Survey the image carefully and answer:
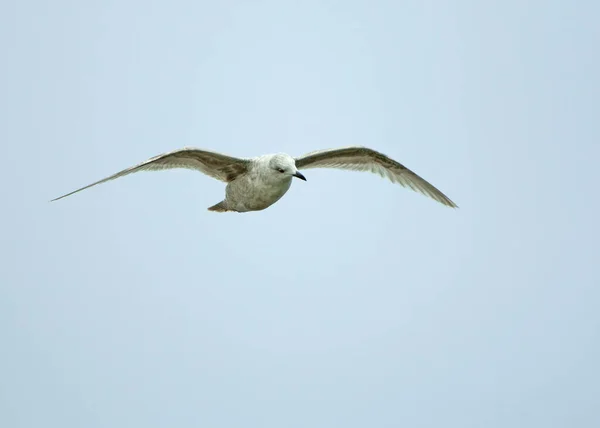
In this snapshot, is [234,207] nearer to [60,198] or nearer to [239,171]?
[239,171]

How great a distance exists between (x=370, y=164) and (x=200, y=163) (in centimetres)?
487

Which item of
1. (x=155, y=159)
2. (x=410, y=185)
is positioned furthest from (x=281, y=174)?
(x=410, y=185)

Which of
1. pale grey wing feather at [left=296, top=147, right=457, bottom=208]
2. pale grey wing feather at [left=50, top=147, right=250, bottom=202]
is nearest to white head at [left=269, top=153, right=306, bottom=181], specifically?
pale grey wing feather at [left=50, top=147, right=250, bottom=202]

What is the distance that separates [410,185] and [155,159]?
760 cm

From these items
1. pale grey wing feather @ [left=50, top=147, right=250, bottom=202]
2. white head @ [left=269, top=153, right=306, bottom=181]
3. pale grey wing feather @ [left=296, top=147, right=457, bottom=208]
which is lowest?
white head @ [left=269, top=153, right=306, bottom=181]

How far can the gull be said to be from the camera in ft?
56.2

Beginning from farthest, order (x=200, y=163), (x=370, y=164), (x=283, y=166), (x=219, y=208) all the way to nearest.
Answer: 1. (x=370, y=164)
2. (x=219, y=208)
3. (x=200, y=163)
4. (x=283, y=166)

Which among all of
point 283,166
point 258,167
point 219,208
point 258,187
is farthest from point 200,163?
point 283,166

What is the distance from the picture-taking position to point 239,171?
18469mm

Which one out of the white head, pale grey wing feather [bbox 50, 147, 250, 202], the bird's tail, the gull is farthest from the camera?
the bird's tail

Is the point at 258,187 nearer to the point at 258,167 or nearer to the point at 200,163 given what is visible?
the point at 258,167

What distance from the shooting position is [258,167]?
17.5 m

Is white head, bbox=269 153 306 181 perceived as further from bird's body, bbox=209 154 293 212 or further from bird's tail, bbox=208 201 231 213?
bird's tail, bbox=208 201 231 213

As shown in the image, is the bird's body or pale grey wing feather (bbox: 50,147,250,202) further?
pale grey wing feather (bbox: 50,147,250,202)
